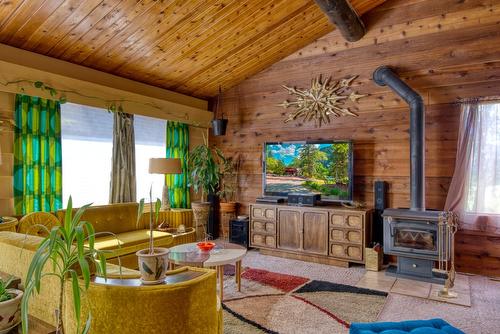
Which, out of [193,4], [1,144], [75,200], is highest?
[193,4]

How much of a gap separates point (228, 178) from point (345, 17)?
3.13 meters

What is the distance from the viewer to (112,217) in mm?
4289

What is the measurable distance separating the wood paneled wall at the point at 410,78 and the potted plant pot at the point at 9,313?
410cm

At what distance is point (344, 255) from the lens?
4.42 meters

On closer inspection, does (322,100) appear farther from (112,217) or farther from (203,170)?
(112,217)

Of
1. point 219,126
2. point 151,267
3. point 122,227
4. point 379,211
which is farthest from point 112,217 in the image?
point 379,211

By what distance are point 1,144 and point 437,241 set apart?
15.7 ft

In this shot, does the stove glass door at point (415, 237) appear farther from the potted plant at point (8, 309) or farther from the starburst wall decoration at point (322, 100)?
the potted plant at point (8, 309)

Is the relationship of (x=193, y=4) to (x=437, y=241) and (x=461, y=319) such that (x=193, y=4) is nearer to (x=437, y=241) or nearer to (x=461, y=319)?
(x=437, y=241)

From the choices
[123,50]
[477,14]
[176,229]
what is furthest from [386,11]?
[176,229]

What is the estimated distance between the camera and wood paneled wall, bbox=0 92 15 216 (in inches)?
143

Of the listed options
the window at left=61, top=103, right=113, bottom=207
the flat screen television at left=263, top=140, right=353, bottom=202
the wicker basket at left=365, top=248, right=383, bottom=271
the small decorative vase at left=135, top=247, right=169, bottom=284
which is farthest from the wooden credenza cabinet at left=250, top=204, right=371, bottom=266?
the small decorative vase at left=135, top=247, right=169, bottom=284

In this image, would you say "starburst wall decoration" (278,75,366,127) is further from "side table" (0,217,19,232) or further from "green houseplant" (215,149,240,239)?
"side table" (0,217,19,232)

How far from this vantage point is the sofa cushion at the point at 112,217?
13.3ft
